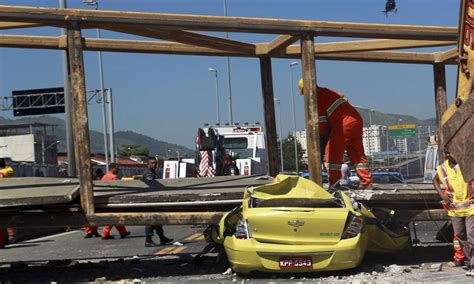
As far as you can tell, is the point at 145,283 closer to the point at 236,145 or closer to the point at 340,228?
the point at 340,228

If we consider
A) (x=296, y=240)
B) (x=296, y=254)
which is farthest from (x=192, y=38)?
(x=296, y=254)

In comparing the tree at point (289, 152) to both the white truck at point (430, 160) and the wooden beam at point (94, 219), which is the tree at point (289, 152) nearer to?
the white truck at point (430, 160)

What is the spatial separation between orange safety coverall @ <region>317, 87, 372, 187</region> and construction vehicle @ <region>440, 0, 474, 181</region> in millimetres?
2869

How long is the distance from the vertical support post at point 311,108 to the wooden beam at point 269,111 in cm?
209

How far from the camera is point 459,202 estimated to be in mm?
7211

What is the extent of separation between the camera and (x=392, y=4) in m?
7.59

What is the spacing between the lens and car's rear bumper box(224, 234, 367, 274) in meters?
6.55

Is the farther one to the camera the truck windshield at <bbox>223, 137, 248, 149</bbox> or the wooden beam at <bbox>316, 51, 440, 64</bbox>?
the truck windshield at <bbox>223, 137, 248, 149</bbox>

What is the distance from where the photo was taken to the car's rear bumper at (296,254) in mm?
6551

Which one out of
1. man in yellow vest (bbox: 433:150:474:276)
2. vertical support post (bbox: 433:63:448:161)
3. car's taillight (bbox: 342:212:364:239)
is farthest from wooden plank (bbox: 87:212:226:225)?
vertical support post (bbox: 433:63:448:161)

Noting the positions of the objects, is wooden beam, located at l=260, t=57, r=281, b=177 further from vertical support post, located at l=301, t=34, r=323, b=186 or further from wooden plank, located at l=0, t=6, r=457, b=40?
wooden plank, located at l=0, t=6, r=457, b=40

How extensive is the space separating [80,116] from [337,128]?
3.86 meters

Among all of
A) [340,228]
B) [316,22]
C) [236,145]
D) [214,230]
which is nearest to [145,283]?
[214,230]

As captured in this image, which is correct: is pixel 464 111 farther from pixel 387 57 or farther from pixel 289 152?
pixel 289 152
